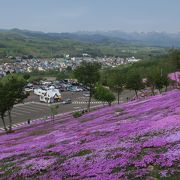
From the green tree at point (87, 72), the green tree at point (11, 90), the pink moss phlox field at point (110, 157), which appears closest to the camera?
the pink moss phlox field at point (110, 157)

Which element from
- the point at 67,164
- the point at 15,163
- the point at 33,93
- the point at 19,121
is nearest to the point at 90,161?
the point at 67,164

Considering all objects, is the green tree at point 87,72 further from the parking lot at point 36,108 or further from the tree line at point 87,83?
the parking lot at point 36,108

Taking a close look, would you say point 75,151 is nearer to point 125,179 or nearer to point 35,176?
point 35,176

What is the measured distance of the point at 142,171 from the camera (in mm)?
17984

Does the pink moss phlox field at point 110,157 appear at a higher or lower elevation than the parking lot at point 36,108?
higher

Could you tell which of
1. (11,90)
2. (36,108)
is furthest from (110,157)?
(36,108)

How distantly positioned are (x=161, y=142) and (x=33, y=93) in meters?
139

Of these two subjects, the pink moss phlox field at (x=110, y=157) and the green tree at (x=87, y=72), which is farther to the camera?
the green tree at (x=87, y=72)

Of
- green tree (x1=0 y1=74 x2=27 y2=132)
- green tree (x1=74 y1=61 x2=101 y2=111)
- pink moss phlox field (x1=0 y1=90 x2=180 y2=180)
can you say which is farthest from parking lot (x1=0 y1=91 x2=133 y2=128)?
pink moss phlox field (x1=0 y1=90 x2=180 y2=180)

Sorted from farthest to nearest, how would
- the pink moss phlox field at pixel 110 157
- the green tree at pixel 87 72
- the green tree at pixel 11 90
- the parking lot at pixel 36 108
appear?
the parking lot at pixel 36 108
the green tree at pixel 87 72
the green tree at pixel 11 90
the pink moss phlox field at pixel 110 157

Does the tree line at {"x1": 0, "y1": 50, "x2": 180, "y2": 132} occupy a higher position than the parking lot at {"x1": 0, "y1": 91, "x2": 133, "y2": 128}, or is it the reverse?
the tree line at {"x1": 0, "y1": 50, "x2": 180, "y2": 132}

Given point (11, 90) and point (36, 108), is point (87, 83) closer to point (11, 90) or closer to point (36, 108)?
point (11, 90)

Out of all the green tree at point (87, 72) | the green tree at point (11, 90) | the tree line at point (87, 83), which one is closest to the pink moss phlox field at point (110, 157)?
the green tree at point (11, 90)

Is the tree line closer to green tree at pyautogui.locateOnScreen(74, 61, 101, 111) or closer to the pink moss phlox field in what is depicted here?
green tree at pyautogui.locateOnScreen(74, 61, 101, 111)
